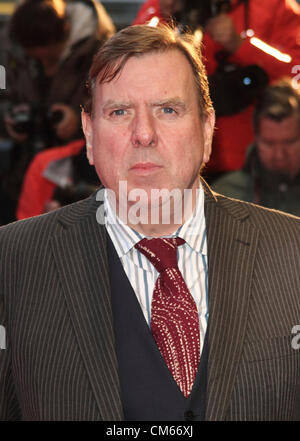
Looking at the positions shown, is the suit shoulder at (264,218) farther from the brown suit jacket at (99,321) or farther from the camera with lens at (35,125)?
the camera with lens at (35,125)

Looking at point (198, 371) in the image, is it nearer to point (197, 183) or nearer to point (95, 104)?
point (197, 183)

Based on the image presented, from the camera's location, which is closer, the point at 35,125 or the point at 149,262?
the point at 149,262

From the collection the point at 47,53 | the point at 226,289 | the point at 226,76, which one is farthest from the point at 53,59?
the point at 226,289

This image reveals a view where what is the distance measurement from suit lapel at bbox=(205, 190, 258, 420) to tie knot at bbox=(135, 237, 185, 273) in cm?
8

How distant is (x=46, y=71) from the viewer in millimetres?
3117

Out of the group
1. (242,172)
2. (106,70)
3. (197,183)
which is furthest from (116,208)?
(242,172)

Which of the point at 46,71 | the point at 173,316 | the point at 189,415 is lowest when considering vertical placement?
the point at 189,415

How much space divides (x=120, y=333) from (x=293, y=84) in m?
1.43

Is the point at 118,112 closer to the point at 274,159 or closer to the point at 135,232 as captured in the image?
the point at 135,232

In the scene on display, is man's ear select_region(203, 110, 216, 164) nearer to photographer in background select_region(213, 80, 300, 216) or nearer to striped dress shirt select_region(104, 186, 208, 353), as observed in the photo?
striped dress shirt select_region(104, 186, 208, 353)

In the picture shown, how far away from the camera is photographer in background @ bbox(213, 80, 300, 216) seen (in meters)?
2.60

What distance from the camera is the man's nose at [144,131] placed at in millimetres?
1468

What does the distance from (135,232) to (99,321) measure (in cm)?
22

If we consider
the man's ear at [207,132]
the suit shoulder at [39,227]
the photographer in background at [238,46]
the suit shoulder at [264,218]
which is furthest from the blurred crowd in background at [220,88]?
the suit shoulder at [39,227]
